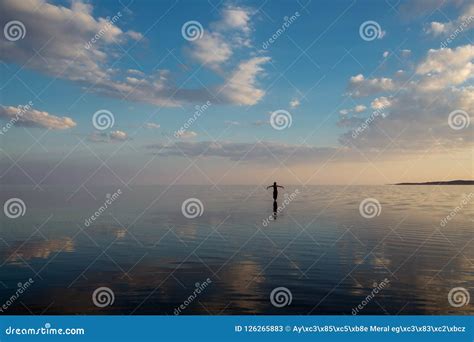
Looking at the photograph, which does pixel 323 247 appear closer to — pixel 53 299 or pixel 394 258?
pixel 394 258

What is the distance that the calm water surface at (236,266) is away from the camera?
14.9 metres

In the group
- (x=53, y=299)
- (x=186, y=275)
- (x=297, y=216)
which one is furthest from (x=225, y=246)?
(x=297, y=216)

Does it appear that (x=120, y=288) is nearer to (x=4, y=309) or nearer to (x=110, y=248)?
(x=4, y=309)

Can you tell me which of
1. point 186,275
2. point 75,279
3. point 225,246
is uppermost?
point 225,246

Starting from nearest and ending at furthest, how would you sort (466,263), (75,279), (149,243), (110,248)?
(75,279) < (466,263) < (110,248) < (149,243)

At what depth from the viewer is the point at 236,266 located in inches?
798

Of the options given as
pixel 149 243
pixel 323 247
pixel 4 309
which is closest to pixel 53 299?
pixel 4 309

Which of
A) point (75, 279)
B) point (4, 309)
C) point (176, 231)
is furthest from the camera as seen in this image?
point (176, 231)

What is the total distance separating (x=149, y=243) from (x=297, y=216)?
66.4 ft

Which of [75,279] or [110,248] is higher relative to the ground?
[110,248]

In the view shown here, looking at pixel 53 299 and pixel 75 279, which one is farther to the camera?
pixel 75 279

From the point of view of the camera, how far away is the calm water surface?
14.9 m

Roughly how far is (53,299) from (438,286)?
53.4ft

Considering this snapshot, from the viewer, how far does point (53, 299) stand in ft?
50.7
